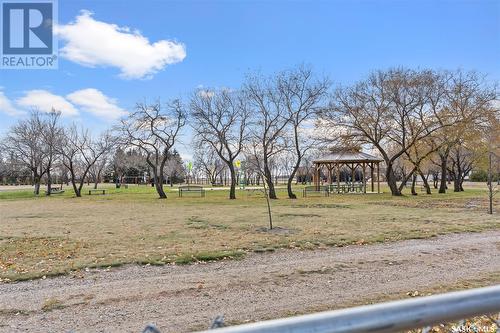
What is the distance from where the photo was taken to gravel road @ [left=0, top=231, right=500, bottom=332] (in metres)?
4.55

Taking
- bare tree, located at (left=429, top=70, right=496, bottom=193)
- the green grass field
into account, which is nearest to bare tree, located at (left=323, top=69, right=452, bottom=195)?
bare tree, located at (left=429, top=70, right=496, bottom=193)

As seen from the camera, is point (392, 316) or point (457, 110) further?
point (457, 110)

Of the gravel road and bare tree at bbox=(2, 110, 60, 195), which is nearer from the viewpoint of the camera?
the gravel road

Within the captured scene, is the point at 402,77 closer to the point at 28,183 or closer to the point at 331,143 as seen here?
the point at 331,143

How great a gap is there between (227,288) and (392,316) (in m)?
4.52

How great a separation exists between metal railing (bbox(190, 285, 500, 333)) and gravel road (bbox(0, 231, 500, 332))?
124 inches

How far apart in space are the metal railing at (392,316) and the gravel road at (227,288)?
10.3ft

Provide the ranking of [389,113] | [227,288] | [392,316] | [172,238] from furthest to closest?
[389,113]
[172,238]
[227,288]
[392,316]

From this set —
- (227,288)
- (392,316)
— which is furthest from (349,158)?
(392,316)

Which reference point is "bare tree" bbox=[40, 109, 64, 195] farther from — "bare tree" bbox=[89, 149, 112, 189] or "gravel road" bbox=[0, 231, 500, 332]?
"gravel road" bbox=[0, 231, 500, 332]

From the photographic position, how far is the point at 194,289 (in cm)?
570

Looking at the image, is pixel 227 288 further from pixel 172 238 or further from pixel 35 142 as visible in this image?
pixel 35 142

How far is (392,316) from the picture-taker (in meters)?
1.46

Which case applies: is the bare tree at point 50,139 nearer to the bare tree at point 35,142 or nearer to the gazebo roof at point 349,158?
the bare tree at point 35,142
